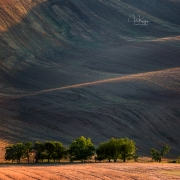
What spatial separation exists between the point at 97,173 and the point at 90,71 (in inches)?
1953

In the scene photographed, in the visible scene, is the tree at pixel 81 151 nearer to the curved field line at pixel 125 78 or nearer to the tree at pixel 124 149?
the tree at pixel 124 149

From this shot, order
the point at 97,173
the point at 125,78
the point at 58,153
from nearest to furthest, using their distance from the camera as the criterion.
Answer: the point at 97,173 → the point at 58,153 → the point at 125,78

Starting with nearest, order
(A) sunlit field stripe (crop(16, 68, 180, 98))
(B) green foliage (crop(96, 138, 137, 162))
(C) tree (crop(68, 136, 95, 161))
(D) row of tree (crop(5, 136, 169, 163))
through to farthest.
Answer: (B) green foliage (crop(96, 138, 137, 162)) < (D) row of tree (crop(5, 136, 169, 163)) < (C) tree (crop(68, 136, 95, 161)) < (A) sunlit field stripe (crop(16, 68, 180, 98))

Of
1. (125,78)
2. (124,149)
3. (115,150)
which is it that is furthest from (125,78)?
(115,150)

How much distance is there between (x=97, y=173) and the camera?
32750 mm

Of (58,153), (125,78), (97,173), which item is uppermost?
(125,78)

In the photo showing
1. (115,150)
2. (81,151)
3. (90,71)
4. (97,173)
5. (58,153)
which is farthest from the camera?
(90,71)

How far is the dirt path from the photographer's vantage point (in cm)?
3123

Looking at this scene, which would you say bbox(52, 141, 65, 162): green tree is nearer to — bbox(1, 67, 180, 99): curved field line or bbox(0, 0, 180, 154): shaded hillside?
bbox(0, 0, 180, 154): shaded hillside

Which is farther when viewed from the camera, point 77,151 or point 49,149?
point 49,149
